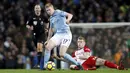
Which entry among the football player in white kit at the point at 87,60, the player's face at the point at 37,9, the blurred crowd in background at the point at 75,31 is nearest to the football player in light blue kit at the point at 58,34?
the football player in white kit at the point at 87,60

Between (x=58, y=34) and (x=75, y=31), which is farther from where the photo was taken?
(x=75, y=31)

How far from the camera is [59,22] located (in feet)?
57.7

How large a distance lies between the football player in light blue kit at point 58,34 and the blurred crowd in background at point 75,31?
21.8 ft

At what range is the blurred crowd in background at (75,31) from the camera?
2469cm

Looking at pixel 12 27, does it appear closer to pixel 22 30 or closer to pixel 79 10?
pixel 22 30

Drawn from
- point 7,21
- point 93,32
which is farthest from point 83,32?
point 7,21

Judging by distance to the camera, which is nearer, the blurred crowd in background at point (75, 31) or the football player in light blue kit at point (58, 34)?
the football player in light blue kit at point (58, 34)

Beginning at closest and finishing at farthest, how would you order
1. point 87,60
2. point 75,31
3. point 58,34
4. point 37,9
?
point 58,34, point 87,60, point 37,9, point 75,31

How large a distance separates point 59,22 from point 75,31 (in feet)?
24.1

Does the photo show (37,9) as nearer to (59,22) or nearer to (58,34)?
(59,22)

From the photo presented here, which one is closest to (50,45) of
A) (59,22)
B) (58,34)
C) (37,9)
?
(58,34)

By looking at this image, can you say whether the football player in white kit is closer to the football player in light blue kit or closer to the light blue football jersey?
the football player in light blue kit

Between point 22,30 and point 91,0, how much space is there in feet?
13.5

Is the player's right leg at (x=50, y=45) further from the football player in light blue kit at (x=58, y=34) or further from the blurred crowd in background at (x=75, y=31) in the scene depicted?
the blurred crowd in background at (x=75, y=31)
